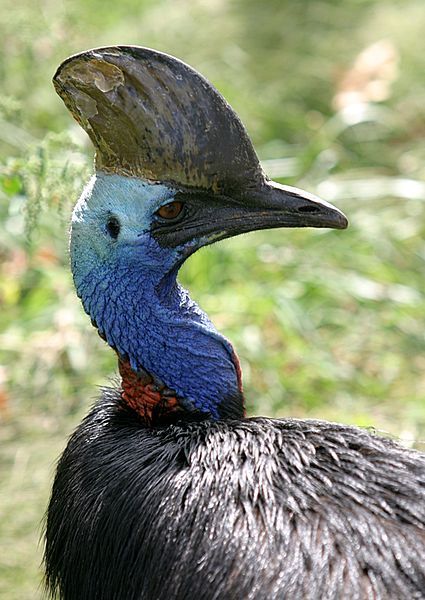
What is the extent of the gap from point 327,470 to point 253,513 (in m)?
0.16

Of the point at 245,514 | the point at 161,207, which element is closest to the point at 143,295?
the point at 161,207

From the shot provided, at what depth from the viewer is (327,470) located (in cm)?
209

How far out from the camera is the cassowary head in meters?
2.15

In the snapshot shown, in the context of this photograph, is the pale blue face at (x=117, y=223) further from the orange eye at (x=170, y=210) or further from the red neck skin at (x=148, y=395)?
the red neck skin at (x=148, y=395)

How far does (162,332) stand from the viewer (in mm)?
2314

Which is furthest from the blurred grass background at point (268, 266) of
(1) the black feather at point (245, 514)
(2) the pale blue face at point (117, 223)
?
(1) the black feather at point (245, 514)

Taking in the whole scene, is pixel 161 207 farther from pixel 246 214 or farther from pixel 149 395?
pixel 149 395

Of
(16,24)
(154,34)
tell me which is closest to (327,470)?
(16,24)

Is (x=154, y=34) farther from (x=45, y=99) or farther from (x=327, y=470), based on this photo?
(x=327, y=470)

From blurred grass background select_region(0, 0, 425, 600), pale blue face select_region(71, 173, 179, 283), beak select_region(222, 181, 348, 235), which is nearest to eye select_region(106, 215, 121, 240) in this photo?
pale blue face select_region(71, 173, 179, 283)

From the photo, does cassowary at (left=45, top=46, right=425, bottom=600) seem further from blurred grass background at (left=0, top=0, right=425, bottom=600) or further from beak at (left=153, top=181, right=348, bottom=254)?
blurred grass background at (left=0, top=0, right=425, bottom=600)

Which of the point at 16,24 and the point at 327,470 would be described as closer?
the point at 327,470

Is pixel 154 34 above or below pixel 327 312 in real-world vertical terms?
above

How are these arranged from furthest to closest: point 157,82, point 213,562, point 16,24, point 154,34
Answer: point 154,34, point 16,24, point 157,82, point 213,562
